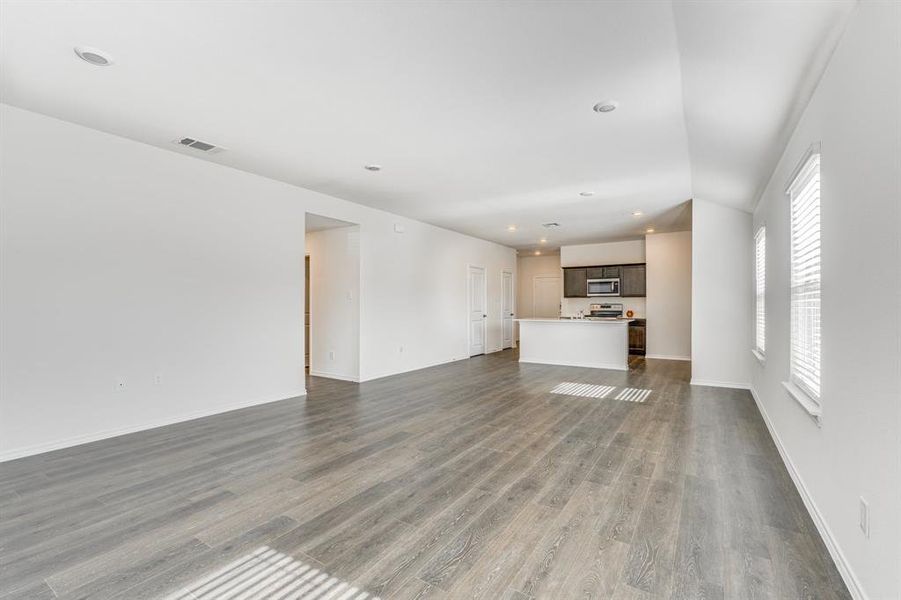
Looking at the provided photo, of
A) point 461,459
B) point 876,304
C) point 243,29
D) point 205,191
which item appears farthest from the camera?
point 205,191

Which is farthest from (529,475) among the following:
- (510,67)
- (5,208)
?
(5,208)

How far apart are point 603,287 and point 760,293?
532 cm

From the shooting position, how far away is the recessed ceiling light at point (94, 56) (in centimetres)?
257

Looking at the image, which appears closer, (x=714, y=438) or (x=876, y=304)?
(x=876, y=304)

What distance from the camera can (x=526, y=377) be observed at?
23.0 feet

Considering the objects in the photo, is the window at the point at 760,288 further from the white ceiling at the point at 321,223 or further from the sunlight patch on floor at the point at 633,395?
the white ceiling at the point at 321,223

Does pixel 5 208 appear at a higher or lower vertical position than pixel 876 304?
higher

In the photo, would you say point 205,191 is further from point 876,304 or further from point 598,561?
point 876,304

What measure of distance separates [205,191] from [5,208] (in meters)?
1.61

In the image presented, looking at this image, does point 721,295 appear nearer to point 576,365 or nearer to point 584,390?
point 584,390

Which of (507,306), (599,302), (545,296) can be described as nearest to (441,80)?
(507,306)

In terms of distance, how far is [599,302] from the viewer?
35.5 feet

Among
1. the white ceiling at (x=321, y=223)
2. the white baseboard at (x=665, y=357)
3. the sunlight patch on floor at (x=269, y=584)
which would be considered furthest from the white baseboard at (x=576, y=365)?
the sunlight patch on floor at (x=269, y=584)

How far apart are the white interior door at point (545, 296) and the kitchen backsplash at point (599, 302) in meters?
1.15
